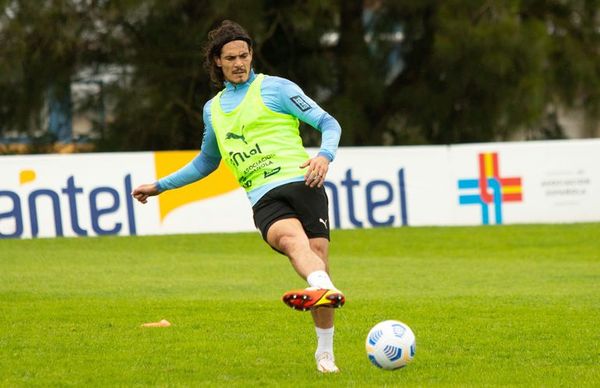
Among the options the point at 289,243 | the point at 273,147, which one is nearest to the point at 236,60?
the point at 273,147

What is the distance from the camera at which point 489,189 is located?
68.7 ft

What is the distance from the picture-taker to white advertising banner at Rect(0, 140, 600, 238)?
19453mm

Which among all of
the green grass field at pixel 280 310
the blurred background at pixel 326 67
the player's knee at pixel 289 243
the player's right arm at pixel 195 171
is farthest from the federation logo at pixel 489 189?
the player's knee at pixel 289 243

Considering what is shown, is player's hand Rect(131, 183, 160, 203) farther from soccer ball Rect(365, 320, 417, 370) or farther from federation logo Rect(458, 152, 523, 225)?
federation logo Rect(458, 152, 523, 225)

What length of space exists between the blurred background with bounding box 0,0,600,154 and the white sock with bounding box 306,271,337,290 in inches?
774

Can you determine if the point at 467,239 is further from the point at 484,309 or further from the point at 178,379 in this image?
the point at 178,379

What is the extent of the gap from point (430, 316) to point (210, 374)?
139 inches

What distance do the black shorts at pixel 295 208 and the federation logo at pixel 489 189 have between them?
554 inches

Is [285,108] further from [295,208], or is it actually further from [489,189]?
[489,189]

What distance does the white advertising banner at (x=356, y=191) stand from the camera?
19.5 metres

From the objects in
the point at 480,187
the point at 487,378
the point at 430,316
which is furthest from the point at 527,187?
the point at 487,378

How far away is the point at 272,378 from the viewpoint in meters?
7.26

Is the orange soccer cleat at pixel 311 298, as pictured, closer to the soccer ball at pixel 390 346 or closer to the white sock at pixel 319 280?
the white sock at pixel 319 280

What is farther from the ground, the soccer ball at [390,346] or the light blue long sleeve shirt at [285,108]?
the light blue long sleeve shirt at [285,108]
